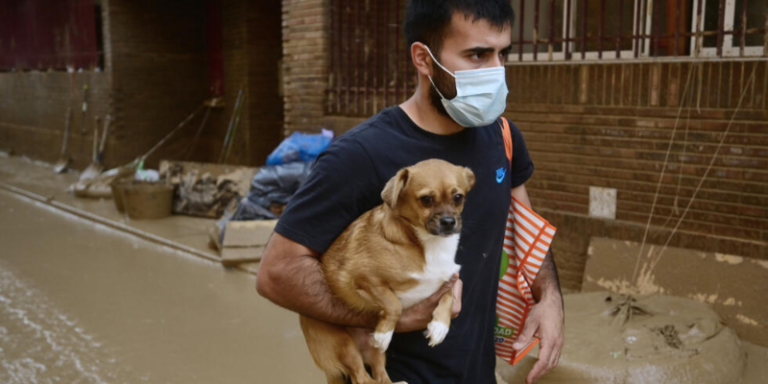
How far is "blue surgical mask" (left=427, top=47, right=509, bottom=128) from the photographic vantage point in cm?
212

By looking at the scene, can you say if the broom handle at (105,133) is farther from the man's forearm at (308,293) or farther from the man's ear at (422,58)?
the man's forearm at (308,293)

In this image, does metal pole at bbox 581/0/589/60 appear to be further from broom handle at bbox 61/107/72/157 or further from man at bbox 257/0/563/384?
broom handle at bbox 61/107/72/157

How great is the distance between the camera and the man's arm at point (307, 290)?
198 cm

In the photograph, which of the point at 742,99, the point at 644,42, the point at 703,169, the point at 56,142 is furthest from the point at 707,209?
the point at 56,142

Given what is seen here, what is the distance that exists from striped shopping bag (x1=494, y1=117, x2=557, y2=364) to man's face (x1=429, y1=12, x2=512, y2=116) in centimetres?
32

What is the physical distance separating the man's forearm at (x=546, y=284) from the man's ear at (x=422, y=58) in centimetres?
82

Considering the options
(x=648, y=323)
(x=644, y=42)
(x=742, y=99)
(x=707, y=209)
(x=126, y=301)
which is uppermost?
(x=644, y=42)

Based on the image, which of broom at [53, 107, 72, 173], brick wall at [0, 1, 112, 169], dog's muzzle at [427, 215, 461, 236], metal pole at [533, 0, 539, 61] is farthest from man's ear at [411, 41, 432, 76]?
broom at [53, 107, 72, 173]

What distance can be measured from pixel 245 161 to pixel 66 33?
6876 mm

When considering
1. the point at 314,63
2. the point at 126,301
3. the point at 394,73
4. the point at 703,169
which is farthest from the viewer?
the point at 314,63

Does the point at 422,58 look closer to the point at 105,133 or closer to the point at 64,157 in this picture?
the point at 105,133

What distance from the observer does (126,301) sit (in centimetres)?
688

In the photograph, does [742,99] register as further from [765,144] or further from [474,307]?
[474,307]

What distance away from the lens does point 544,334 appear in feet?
8.00
